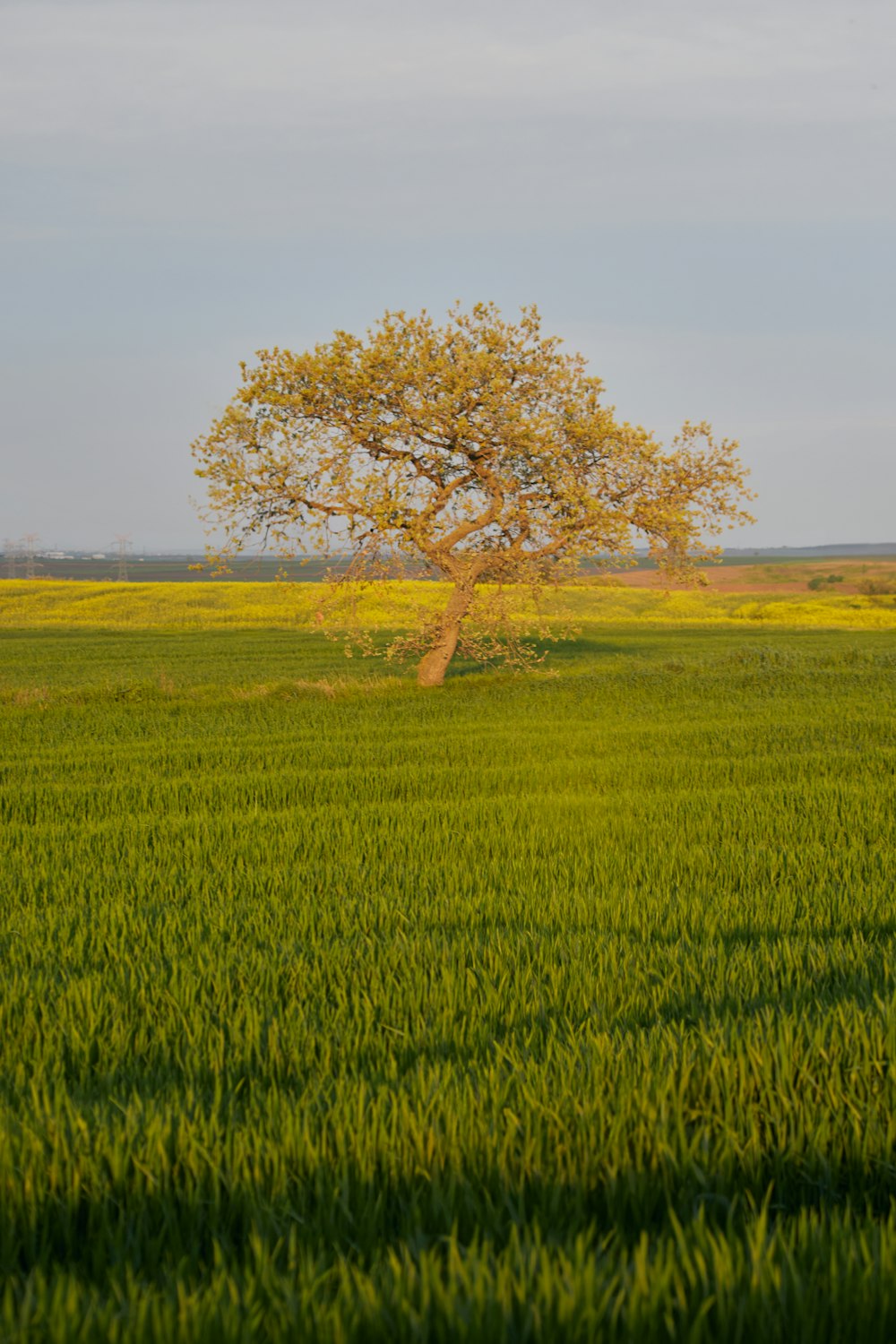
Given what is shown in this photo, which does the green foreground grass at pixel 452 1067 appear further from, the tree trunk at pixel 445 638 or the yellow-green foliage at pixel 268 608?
the yellow-green foliage at pixel 268 608

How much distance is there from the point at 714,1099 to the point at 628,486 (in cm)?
2095

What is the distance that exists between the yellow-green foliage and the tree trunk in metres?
A: 27.4

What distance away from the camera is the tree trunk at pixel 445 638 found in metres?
23.5

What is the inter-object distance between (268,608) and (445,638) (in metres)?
43.2

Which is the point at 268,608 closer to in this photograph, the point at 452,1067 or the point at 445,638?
the point at 445,638

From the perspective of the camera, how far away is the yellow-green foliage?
59.8m

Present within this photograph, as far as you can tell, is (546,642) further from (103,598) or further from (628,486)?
(103,598)

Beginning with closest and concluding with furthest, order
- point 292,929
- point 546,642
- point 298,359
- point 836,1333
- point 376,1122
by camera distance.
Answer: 1. point 836,1333
2. point 376,1122
3. point 292,929
4. point 298,359
5. point 546,642

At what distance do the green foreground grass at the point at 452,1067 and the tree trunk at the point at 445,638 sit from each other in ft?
41.2

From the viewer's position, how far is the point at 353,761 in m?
14.1

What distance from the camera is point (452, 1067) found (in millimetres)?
3766

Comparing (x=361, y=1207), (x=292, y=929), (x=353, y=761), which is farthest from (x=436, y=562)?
(x=361, y=1207)

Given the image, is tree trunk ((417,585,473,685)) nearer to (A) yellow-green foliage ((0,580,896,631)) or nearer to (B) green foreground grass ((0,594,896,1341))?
(B) green foreground grass ((0,594,896,1341))

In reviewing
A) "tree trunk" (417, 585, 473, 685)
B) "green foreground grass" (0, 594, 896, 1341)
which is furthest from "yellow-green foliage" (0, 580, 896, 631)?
"green foreground grass" (0, 594, 896, 1341)
